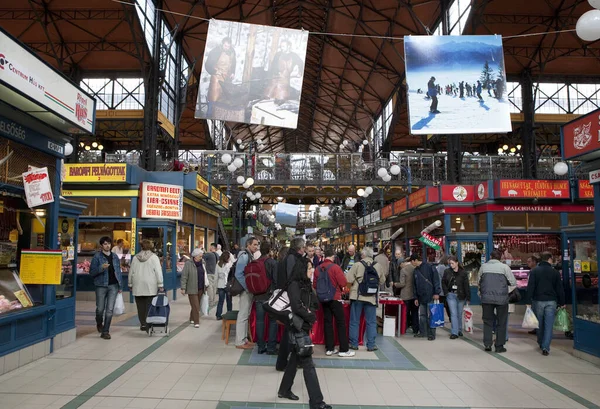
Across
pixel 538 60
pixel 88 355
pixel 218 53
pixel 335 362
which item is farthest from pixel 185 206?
pixel 538 60

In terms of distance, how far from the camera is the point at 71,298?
7605 mm

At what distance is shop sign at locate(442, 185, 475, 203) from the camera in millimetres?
15062

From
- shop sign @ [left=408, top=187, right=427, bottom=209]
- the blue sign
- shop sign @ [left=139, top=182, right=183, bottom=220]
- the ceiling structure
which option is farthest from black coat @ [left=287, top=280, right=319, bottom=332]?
the ceiling structure

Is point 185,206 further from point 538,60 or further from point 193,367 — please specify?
point 538,60

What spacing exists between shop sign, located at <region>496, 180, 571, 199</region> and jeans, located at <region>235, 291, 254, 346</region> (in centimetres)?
933

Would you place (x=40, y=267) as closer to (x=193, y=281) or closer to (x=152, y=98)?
(x=193, y=281)

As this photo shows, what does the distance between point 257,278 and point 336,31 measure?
23077mm

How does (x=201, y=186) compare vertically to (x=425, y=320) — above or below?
above

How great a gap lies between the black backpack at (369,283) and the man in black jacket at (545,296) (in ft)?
8.44

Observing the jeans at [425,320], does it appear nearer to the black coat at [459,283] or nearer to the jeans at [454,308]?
the jeans at [454,308]

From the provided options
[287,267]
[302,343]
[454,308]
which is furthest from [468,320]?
[302,343]

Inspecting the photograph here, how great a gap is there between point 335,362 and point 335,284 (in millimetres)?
1120

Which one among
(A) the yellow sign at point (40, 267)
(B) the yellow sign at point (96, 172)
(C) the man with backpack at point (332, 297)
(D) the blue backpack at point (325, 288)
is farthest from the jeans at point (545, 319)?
(B) the yellow sign at point (96, 172)

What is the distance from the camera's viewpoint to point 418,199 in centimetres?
1695
